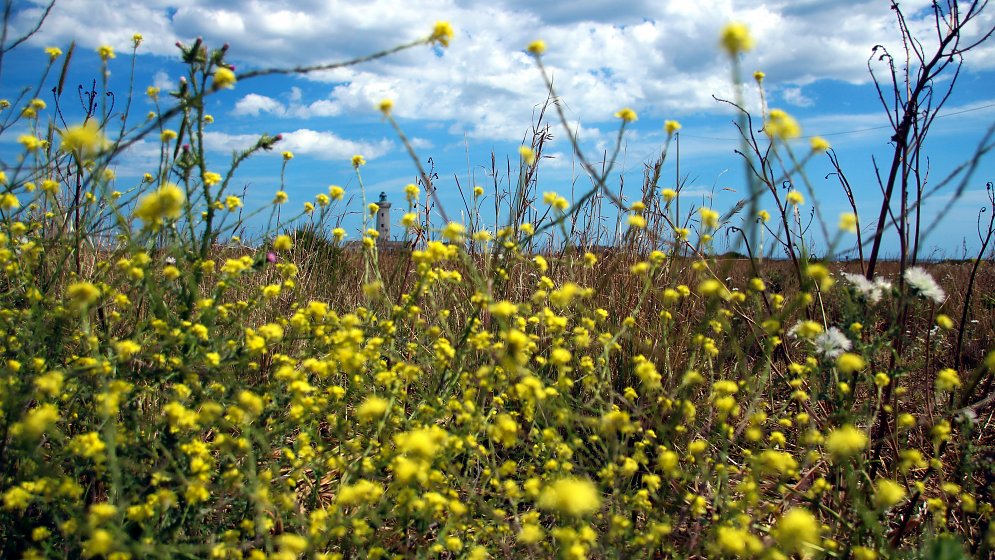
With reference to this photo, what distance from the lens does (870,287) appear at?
1940mm

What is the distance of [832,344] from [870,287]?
0.21 m

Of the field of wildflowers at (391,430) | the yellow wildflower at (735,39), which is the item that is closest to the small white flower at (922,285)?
the field of wildflowers at (391,430)

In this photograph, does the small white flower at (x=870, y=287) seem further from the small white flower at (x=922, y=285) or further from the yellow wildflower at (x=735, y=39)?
the yellow wildflower at (x=735, y=39)

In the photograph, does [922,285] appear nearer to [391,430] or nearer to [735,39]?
[735,39]

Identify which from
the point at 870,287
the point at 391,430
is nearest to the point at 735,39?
the point at 870,287

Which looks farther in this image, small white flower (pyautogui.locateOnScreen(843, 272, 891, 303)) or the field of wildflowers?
small white flower (pyautogui.locateOnScreen(843, 272, 891, 303))

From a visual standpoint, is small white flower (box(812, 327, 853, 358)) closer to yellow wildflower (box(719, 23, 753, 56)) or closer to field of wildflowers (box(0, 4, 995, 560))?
field of wildflowers (box(0, 4, 995, 560))

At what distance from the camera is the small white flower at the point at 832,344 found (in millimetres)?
1940

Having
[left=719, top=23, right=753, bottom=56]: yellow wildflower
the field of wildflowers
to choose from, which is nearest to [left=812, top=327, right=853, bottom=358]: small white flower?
the field of wildflowers

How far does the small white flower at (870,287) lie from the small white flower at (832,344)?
0.50 feet

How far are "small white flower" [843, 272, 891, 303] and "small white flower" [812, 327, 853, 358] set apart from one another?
152 mm

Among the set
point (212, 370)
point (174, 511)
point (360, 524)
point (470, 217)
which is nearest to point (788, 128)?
point (360, 524)

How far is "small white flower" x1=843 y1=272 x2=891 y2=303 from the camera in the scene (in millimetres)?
1916

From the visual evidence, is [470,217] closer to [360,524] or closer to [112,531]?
[360,524]
